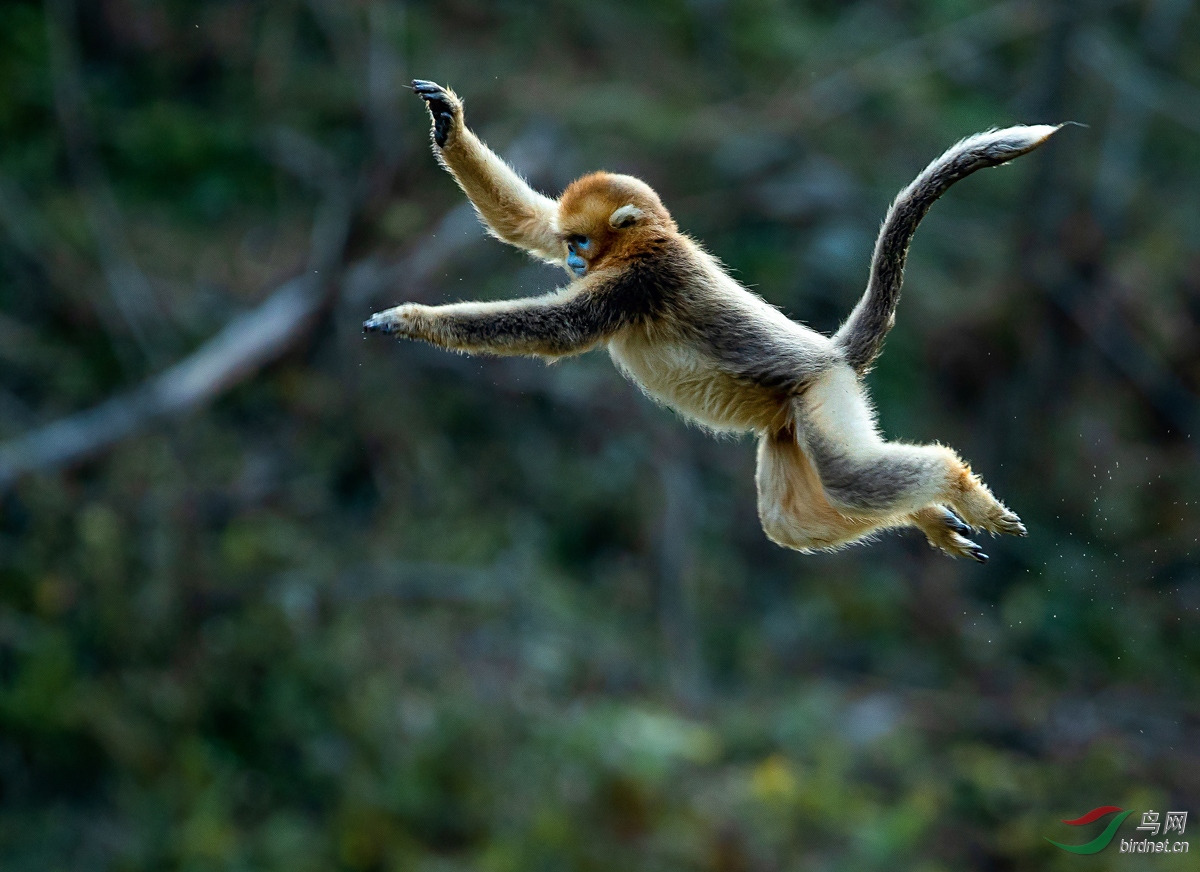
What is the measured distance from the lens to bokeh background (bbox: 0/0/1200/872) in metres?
10.3

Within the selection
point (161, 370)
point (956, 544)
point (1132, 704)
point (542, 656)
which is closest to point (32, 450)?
point (161, 370)

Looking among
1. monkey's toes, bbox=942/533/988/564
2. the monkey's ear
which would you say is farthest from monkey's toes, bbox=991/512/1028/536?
the monkey's ear

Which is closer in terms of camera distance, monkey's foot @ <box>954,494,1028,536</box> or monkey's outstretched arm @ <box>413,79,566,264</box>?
monkey's foot @ <box>954,494,1028,536</box>

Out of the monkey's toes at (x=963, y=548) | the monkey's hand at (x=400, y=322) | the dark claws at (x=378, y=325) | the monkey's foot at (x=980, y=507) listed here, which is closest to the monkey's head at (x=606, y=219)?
the monkey's hand at (x=400, y=322)

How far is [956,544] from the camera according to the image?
417 cm

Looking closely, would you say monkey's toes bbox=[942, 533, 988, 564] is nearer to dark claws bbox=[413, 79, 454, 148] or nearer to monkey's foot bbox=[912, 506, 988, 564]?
monkey's foot bbox=[912, 506, 988, 564]

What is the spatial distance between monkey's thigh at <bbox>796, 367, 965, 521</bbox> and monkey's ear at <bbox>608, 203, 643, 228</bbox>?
0.89 meters

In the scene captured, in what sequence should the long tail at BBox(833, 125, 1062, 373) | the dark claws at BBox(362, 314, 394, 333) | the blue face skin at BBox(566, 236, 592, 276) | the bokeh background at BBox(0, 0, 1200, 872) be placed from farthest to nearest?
the bokeh background at BBox(0, 0, 1200, 872)
the blue face skin at BBox(566, 236, 592, 276)
the dark claws at BBox(362, 314, 394, 333)
the long tail at BBox(833, 125, 1062, 373)

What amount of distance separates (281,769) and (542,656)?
2740 millimetres

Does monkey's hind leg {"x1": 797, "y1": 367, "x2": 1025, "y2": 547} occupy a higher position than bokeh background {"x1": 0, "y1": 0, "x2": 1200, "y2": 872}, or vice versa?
bokeh background {"x1": 0, "y1": 0, "x2": 1200, "y2": 872}

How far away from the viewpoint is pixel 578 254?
4.19 meters

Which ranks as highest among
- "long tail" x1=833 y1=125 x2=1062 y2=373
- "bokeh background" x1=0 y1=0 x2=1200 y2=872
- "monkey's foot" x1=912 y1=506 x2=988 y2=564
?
"bokeh background" x1=0 y1=0 x2=1200 y2=872

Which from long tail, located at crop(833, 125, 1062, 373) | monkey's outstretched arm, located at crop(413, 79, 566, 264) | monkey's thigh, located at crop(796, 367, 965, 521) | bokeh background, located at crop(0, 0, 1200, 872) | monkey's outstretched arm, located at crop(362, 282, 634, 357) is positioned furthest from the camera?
bokeh background, located at crop(0, 0, 1200, 872)

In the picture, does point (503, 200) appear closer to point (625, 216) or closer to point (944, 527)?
point (625, 216)
